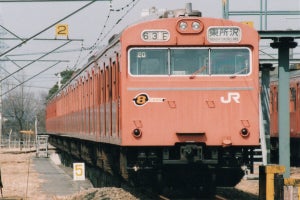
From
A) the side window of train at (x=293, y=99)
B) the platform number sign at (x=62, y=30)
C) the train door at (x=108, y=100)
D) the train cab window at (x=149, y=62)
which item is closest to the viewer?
the train cab window at (x=149, y=62)

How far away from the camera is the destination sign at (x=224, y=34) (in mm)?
13578

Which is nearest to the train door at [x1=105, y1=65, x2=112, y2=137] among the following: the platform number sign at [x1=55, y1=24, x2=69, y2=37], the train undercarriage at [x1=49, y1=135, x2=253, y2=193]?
the train undercarriage at [x1=49, y1=135, x2=253, y2=193]

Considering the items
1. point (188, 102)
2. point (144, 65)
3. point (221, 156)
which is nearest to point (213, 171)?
point (221, 156)

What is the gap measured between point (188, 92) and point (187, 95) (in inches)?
2.1

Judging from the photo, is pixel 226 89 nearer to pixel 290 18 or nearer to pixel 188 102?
pixel 188 102

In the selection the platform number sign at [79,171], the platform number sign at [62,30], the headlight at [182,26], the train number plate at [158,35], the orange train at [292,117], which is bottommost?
the platform number sign at [79,171]

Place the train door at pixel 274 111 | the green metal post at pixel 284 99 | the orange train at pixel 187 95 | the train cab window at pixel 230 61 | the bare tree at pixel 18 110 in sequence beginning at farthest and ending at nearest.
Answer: the bare tree at pixel 18 110 → the train door at pixel 274 111 → the green metal post at pixel 284 99 → the train cab window at pixel 230 61 → the orange train at pixel 187 95

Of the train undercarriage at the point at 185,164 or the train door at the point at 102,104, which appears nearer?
the train undercarriage at the point at 185,164

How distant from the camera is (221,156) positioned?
13.8m

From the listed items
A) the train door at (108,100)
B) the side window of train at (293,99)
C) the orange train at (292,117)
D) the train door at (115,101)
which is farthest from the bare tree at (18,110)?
the train door at (115,101)

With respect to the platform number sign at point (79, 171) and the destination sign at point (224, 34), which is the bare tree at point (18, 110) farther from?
the destination sign at point (224, 34)

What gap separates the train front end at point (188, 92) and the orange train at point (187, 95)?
2 cm

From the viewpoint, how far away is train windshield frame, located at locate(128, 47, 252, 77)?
44.4 ft

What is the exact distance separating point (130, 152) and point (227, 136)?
1.73 meters
